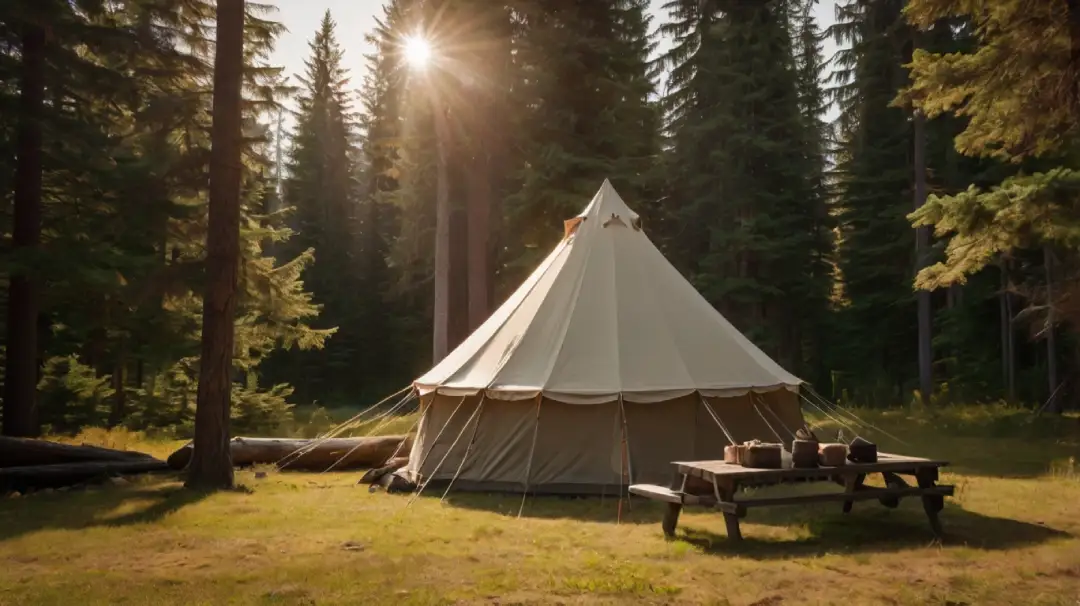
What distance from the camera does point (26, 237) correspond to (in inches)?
526

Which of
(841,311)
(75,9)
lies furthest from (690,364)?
(841,311)

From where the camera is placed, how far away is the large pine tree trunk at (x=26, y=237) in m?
13.3

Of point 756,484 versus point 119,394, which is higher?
point 119,394

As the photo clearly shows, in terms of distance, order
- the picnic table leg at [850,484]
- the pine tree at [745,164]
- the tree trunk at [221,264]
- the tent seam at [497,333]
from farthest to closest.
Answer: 1. the pine tree at [745,164]
2. the tree trunk at [221,264]
3. the tent seam at [497,333]
4. the picnic table leg at [850,484]

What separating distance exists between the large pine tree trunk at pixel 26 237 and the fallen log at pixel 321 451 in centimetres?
325

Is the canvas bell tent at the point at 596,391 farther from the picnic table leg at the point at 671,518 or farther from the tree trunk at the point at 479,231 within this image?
the tree trunk at the point at 479,231

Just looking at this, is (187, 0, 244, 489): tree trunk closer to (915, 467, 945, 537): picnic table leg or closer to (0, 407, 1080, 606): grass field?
(0, 407, 1080, 606): grass field

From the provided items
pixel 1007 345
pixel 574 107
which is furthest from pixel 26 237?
pixel 1007 345

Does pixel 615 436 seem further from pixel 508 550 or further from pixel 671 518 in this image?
pixel 508 550

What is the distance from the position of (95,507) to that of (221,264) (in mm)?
3198

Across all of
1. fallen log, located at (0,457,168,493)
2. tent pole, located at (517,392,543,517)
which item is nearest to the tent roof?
tent pole, located at (517,392,543,517)

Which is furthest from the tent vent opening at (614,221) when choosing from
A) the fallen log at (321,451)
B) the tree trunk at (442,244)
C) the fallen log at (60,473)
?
the fallen log at (60,473)

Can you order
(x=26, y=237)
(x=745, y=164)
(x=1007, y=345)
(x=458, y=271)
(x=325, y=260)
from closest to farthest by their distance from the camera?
(x=26, y=237) → (x=458, y=271) → (x=1007, y=345) → (x=745, y=164) → (x=325, y=260)

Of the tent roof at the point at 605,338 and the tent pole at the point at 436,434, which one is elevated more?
the tent roof at the point at 605,338
